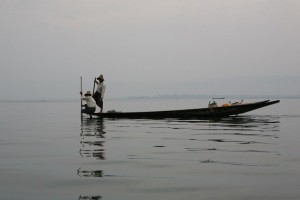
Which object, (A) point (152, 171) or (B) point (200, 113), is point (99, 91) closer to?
(B) point (200, 113)

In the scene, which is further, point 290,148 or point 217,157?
point 290,148

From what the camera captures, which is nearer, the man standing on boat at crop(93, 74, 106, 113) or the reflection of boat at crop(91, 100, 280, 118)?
the man standing on boat at crop(93, 74, 106, 113)

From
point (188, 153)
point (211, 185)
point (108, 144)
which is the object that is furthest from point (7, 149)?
point (211, 185)

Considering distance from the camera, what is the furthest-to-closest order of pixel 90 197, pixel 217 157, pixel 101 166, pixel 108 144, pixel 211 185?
pixel 108 144 < pixel 217 157 < pixel 101 166 < pixel 211 185 < pixel 90 197

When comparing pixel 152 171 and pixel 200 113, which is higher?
pixel 200 113

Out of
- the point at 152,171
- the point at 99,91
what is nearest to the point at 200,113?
the point at 99,91

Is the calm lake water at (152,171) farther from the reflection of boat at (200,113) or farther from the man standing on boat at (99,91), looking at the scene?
the reflection of boat at (200,113)

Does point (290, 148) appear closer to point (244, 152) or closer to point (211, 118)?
point (244, 152)

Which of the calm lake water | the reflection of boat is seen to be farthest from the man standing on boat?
the calm lake water

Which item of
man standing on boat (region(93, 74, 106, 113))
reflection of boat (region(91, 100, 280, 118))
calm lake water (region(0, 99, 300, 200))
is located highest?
man standing on boat (region(93, 74, 106, 113))

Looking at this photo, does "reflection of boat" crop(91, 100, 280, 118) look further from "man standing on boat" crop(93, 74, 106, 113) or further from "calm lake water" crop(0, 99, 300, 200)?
"calm lake water" crop(0, 99, 300, 200)

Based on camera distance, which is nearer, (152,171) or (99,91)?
(152,171)

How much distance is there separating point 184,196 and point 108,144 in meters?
6.49

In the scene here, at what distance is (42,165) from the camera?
27.1ft
